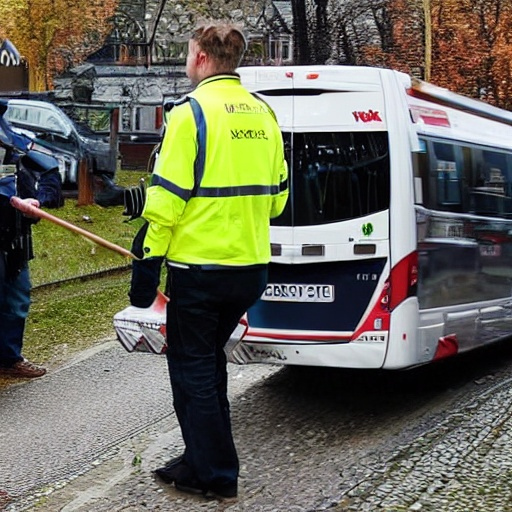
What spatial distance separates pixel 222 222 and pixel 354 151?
6.35ft

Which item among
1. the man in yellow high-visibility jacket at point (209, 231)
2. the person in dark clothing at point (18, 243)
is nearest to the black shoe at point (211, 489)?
the man in yellow high-visibility jacket at point (209, 231)

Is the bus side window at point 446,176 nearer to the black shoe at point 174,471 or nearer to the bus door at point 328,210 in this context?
the bus door at point 328,210

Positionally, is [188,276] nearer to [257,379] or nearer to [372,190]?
[372,190]

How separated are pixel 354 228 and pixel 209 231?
1.83 meters

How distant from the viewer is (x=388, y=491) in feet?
16.2

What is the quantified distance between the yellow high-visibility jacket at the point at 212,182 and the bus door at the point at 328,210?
154cm

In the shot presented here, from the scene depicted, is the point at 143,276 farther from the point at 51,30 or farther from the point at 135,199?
the point at 51,30

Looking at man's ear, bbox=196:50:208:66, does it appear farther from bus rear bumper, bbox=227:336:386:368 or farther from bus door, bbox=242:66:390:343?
bus rear bumper, bbox=227:336:386:368

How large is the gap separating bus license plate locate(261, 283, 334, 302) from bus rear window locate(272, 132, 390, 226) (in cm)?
41

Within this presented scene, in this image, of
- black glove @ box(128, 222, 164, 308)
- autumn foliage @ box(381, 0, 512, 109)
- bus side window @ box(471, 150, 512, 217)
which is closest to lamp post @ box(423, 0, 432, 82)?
autumn foliage @ box(381, 0, 512, 109)

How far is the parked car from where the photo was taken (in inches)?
743

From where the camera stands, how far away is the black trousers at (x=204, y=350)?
4.62 m

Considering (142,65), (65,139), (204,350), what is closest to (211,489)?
(204,350)

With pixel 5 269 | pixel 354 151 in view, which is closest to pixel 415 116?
pixel 354 151
